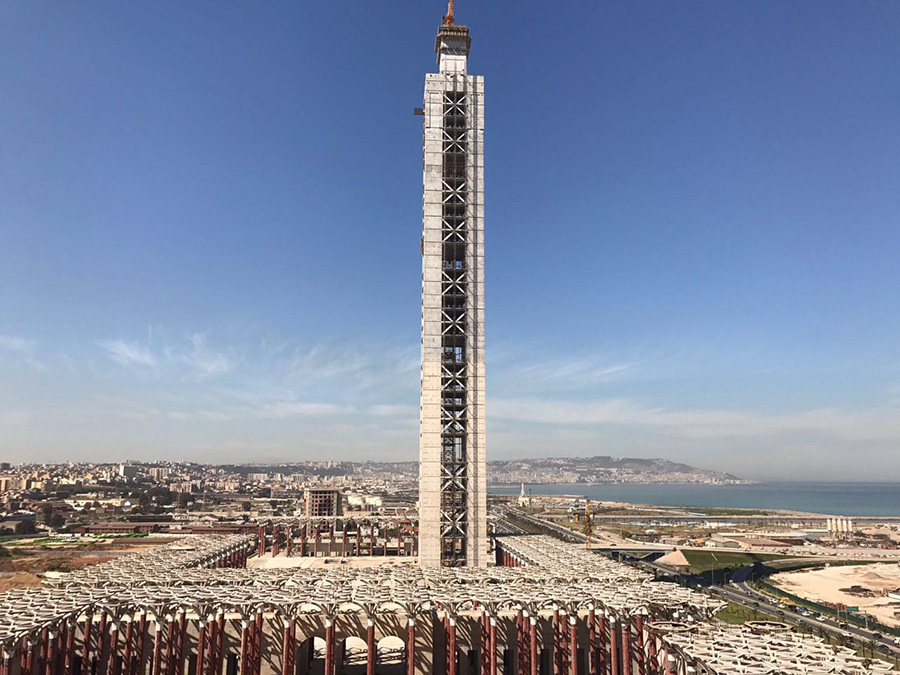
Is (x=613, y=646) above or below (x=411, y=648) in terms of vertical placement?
below

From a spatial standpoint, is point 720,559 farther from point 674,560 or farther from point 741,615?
point 741,615

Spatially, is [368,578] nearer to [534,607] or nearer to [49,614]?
[534,607]

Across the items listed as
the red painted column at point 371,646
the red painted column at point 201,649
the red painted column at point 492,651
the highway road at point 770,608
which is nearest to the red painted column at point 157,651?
the red painted column at point 201,649

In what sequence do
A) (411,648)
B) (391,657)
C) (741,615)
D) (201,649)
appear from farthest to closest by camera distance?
(741,615)
(391,657)
(201,649)
(411,648)

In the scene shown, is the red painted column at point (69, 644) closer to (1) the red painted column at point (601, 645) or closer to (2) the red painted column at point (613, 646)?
(1) the red painted column at point (601, 645)

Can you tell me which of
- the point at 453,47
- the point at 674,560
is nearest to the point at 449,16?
the point at 453,47

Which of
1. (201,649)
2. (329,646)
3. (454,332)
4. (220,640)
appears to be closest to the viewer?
(329,646)

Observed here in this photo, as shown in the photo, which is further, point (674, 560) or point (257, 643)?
point (674, 560)
